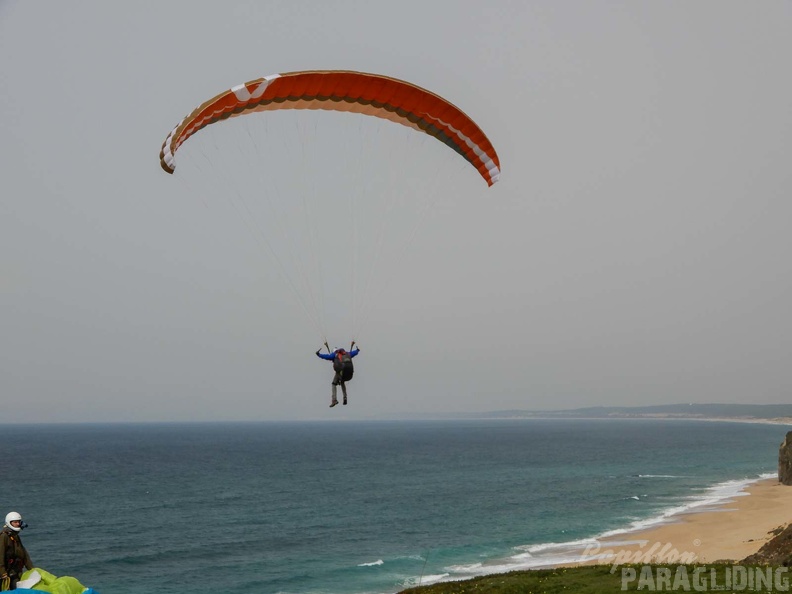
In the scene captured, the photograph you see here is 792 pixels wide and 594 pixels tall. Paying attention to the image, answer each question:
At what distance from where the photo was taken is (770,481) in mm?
61250

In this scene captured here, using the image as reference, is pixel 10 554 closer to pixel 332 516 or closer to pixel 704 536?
pixel 704 536

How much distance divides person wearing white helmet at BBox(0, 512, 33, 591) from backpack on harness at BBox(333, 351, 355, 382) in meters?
7.84

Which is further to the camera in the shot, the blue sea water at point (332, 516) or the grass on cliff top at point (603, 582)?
the blue sea water at point (332, 516)

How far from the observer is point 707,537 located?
3612cm

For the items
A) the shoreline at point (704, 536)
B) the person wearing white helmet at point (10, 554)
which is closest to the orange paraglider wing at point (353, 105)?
the person wearing white helmet at point (10, 554)

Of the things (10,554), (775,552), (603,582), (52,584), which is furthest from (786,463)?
(10,554)

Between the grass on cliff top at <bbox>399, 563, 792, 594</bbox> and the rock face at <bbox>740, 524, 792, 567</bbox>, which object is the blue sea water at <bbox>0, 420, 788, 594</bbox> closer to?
the rock face at <bbox>740, 524, 792, 567</bbox>

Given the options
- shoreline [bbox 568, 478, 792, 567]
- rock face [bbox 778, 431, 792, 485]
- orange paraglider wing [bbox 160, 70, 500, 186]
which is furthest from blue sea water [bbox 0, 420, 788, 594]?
orange paraglider wing [bbox 160, 70, 500, 186]

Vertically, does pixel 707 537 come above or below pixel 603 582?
below

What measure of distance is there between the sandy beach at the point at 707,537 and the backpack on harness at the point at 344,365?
1547 cm

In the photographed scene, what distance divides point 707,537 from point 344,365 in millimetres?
27751

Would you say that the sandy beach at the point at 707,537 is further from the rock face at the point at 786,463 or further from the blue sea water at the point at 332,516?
the rock face at the point at 786,463

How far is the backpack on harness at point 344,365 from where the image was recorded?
53.2ft

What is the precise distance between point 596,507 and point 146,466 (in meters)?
69.4
